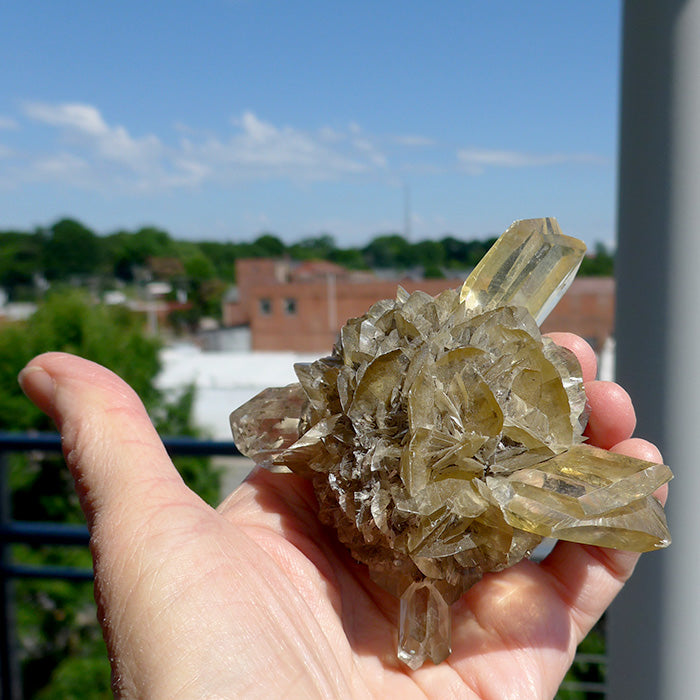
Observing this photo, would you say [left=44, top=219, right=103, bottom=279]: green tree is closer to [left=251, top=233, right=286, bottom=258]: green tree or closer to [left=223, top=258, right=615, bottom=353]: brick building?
[left=251, top=233, right=286, bottom=258]: green tree

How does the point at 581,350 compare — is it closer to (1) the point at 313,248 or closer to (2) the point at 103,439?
(2) the point at 103,439

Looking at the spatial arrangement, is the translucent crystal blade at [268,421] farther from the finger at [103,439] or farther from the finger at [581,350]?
the finger at [581,350]

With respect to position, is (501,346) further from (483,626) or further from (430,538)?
(483,626)

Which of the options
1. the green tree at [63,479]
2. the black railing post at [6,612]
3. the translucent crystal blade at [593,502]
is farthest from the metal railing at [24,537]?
the green tree at [63,479]

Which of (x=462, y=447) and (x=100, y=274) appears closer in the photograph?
(x=462, y=447)

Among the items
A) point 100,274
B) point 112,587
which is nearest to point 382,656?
point 112,587

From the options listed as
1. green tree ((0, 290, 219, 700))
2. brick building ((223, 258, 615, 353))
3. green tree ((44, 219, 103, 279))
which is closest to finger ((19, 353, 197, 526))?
green tree ((0, 290, 219, 700))
